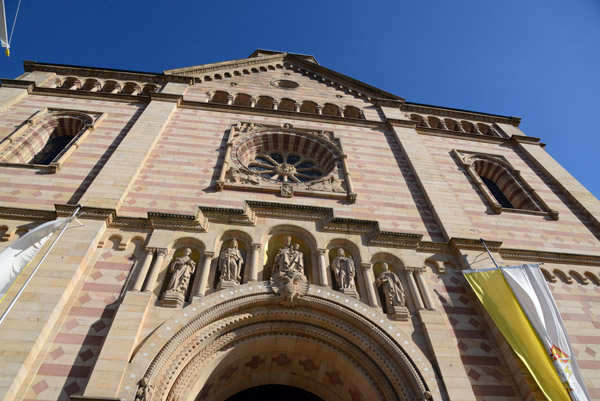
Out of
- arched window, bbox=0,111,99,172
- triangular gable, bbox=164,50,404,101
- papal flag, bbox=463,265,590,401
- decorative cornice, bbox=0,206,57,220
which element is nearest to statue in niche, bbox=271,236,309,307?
papal flag, bbox=463,265,590,401

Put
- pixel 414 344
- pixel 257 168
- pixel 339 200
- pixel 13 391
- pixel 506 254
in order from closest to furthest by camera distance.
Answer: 1. pixel 13 391
2. pixel 414 344
3. pixel 506 254
4. pixel 339 200
5. pixel 257 168

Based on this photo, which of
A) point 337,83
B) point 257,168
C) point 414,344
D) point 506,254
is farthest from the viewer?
point 337,83

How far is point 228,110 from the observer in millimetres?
15711

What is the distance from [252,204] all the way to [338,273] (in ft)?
9.87

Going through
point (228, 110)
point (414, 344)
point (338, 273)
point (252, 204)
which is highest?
point (228, 110)

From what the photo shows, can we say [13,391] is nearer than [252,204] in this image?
Yes

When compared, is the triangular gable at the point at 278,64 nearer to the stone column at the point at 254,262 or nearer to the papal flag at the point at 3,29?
the papal flag at the point at 3,29

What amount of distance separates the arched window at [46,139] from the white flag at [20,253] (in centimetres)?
370

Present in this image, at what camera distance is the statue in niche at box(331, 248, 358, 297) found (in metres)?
8.62

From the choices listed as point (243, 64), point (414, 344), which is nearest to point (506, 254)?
point (414, 344)

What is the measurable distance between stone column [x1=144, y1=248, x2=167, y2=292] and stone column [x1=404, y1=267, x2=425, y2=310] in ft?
18.3

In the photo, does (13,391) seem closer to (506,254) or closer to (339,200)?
(339,200)

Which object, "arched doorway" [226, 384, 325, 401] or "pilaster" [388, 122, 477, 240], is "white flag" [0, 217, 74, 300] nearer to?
"arched doorway" [226, 384, 325, 401]

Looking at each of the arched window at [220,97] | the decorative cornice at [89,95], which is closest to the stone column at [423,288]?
the arched window at [220,97]
